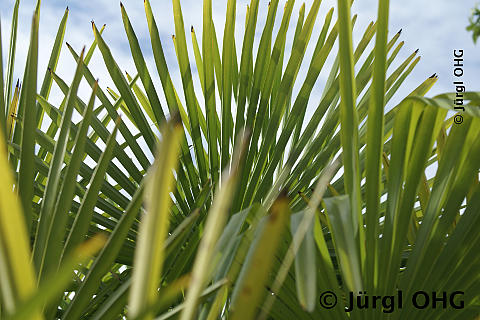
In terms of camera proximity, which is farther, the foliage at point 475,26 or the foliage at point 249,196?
the foliage at point 475,26

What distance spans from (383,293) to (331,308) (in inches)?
3.7

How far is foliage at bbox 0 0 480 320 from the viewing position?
0.30 metres

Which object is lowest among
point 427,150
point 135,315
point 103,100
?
point 135,315

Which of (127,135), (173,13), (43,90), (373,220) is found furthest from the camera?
(43,90)

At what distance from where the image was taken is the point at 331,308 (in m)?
0.92

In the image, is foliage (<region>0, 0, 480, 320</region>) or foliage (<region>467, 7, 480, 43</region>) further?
foliage (<region>467, 7, 480, 43</region>)

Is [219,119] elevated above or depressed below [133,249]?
above

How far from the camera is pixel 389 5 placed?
0.91 m

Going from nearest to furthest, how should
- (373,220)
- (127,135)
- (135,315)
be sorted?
1. (135,315)
2. (373,220)
3. (127,135)

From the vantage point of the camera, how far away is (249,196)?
149 centimetres

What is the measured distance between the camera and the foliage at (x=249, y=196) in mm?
305

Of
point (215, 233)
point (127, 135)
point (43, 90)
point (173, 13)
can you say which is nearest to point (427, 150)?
point (215, 233)

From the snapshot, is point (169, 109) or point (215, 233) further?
point (169, 109)

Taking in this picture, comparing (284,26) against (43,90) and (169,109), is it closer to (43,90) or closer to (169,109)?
(169,109)
